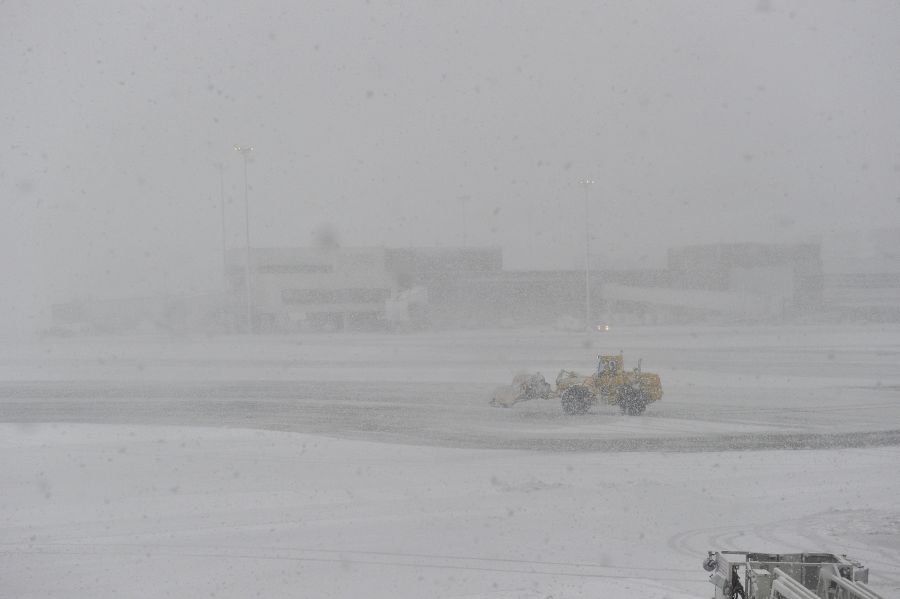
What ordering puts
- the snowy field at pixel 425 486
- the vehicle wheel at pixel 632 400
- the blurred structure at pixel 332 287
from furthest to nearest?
the blurred structure at pixel 332 287 → the vehicle wheel at pixel 632 400 → the snowy field at pixel 425 486

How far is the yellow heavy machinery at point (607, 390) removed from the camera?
17.7 m

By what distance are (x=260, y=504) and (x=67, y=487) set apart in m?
3.05

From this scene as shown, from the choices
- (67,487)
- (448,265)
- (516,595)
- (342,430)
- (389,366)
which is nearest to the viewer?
(516,595)

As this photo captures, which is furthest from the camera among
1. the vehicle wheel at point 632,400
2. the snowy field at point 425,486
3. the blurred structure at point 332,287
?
the blurred structure at point 332,287

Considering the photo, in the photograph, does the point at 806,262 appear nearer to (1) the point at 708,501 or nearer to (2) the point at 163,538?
(1) the point at 708,501

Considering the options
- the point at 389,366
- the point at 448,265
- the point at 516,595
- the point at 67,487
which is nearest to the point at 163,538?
the point at 67,487

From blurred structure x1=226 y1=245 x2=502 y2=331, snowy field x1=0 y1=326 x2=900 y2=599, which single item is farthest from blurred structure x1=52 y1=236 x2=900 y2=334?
snowy field x1=0 y1=326 x2=900 y2=599

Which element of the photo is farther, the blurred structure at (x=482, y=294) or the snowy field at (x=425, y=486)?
the blurred structure at (x=482, y=294)

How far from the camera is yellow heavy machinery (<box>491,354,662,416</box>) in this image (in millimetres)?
17672

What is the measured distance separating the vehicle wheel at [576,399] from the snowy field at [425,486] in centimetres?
42

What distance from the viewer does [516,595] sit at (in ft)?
23.5

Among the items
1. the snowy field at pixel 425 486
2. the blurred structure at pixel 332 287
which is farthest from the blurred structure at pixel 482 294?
the snowy field at pixel 425 486

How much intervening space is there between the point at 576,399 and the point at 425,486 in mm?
7272

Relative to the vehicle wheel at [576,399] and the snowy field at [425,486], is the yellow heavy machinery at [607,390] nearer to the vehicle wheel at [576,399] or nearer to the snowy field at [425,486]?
the vehicle wheel at [576,399]
